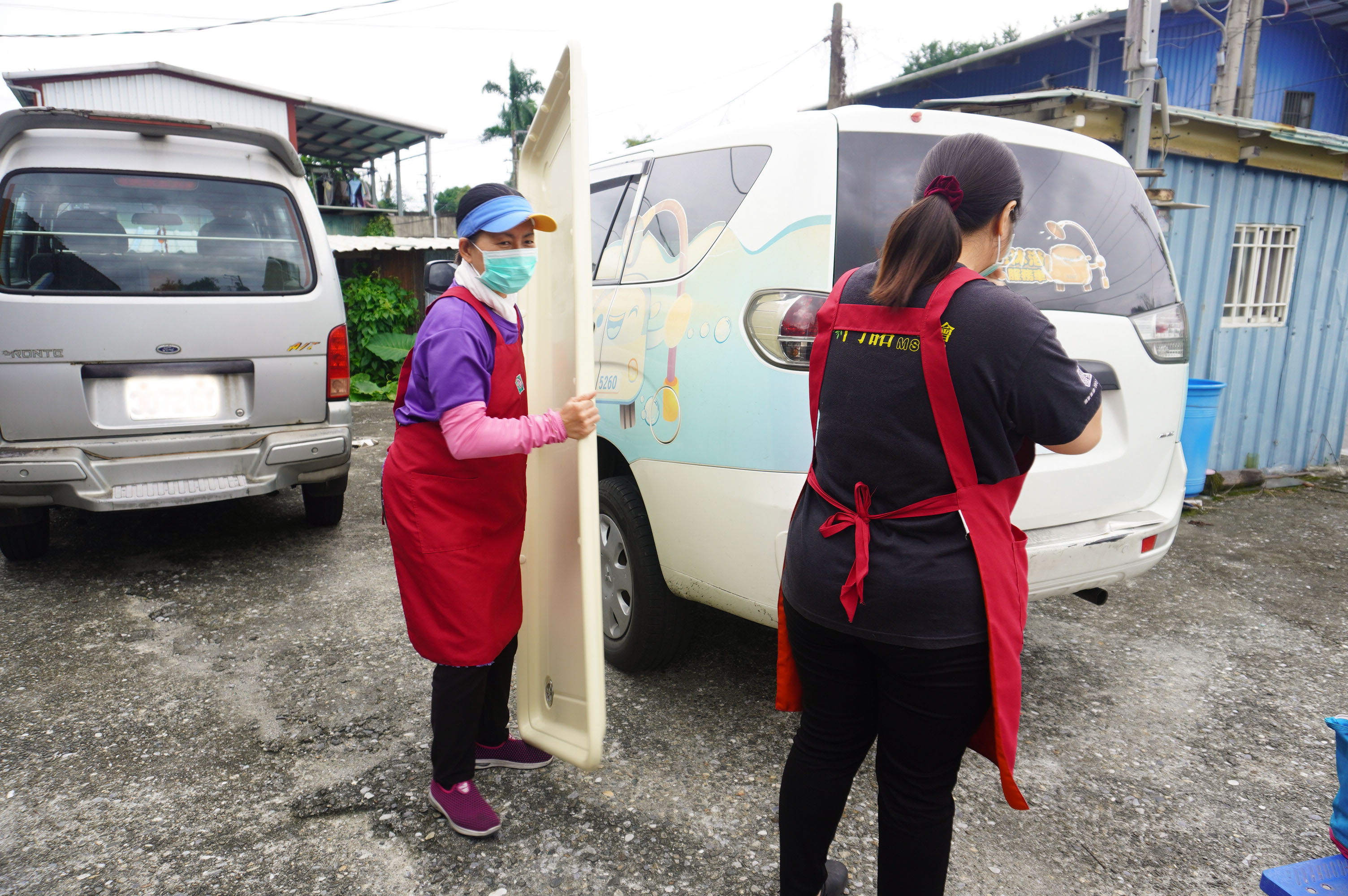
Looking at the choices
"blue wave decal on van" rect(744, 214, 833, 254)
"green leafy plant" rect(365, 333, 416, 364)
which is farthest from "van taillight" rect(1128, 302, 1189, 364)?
"green leafy plant" rect(365, 333, 416, 364)

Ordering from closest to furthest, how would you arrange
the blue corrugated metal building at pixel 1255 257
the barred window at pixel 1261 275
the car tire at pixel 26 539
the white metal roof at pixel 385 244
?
the car tire at pixel 26 539 → the blue corrugated metal building at pixel 1255 257 → the barred window at pixel 1261 275 → the white metal roof at pixel 385 244

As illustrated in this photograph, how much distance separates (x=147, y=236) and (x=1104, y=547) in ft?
14.5

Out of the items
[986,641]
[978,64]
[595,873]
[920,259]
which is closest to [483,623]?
[595,873]

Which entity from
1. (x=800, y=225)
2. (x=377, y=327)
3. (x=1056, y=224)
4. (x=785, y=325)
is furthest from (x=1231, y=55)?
(x=377, y=327)

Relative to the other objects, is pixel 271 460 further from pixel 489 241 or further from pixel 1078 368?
pixel 1078 368

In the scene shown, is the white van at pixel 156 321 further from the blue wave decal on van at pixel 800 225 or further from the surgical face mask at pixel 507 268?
the blue wave decal on van at pixel 800 225

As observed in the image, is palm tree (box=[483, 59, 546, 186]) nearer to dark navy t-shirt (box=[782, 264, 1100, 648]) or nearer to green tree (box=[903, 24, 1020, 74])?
green tree (box=[903, 24, 1020, 74])

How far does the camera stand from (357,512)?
5.76 meters

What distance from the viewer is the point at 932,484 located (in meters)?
1.55

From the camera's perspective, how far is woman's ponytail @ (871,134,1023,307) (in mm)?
1507

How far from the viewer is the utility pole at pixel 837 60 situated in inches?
661

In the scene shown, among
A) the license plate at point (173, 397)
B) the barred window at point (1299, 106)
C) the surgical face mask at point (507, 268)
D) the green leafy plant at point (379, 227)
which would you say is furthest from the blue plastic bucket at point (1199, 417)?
the barred window at point (1299, 106)

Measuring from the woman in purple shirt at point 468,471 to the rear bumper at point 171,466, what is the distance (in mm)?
2287

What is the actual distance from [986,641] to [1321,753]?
2309 millimetres
